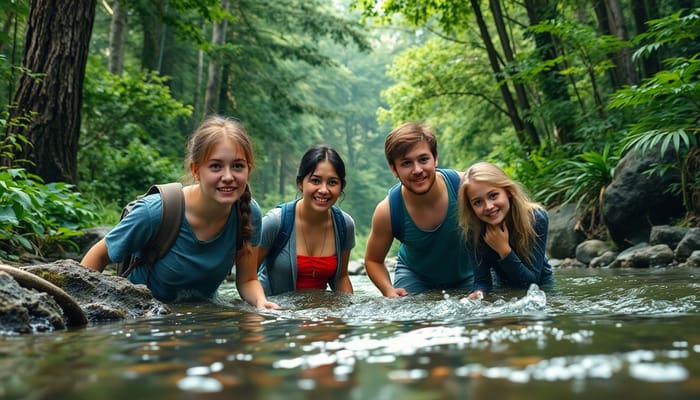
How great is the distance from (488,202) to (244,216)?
1604mm

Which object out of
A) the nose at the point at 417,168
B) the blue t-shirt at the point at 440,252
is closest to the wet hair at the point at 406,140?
the nose at the point at 417,168

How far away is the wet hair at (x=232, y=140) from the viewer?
12.1 ft

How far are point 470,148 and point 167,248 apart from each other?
1561 centimetres

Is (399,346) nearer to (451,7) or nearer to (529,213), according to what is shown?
(529,213)

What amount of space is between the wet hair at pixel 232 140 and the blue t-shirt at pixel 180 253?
0.06m

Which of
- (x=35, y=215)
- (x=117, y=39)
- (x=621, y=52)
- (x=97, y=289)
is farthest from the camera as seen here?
(x=117, y=39)

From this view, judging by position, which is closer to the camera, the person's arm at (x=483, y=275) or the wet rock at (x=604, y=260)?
the person's arm at (x=483, y=275)

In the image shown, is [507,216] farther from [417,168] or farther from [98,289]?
[98,289]

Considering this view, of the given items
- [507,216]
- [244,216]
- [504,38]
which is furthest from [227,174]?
[504,38]

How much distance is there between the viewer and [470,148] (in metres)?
18.5

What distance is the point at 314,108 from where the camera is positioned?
74.4ft

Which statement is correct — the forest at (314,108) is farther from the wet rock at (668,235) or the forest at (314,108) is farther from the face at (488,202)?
the face at (488,202)

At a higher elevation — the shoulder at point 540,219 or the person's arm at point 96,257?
the shoulder at point 540,219

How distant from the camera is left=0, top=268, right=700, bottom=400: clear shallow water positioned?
1.25m
